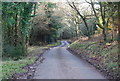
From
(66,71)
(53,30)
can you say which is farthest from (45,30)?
(66,71)

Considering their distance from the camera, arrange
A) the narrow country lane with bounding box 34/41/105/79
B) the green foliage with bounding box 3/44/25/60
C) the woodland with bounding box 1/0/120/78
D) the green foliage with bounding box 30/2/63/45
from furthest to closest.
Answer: the green foliage with bounding box 30/2/63/45 → the green foliage with bounding box 3/44/25/60 → the woodland with bounding box 1/0/120/78 → the narrow country lane with bounding box 34/41/105/79

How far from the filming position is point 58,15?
35062mm

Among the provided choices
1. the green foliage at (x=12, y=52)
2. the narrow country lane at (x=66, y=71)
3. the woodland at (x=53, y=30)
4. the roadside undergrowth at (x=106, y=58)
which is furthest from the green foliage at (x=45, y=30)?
the narrow country lane at (x=66, y=71)

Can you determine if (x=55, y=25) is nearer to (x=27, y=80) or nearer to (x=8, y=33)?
(x=8, y=33)

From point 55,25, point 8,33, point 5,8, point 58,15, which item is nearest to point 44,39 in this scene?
point 55,25

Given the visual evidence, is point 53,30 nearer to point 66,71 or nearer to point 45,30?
point 45,30

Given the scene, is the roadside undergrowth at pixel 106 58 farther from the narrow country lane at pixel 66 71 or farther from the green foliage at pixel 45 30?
the green foliage at pixel 45 30

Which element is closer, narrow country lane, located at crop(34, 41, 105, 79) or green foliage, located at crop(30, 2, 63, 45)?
narrow country lane, located at crop(34, 41, 105, 79)

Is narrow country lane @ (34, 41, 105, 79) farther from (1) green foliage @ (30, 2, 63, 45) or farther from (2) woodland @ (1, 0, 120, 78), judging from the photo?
(1) green foliage @ (30, 2, 63, 45)

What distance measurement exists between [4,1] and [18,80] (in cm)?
649

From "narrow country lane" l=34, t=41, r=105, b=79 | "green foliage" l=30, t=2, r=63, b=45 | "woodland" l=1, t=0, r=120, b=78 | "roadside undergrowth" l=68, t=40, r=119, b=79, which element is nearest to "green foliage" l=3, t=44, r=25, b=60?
"woodland" l=1, t=0, r=120, b=78

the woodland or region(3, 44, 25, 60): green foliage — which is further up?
the woodland

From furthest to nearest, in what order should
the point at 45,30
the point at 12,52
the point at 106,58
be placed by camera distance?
1. the point at 45,30
2. the point at 12,52
3. the point at 106,58

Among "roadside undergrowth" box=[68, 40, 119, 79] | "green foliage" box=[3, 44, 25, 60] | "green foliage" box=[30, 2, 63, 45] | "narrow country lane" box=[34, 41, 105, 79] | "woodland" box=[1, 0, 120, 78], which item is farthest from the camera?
"green foliage" box=[30, 2, 63, 45]
